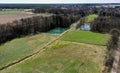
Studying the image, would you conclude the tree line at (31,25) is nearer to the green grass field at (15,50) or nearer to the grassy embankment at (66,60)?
the green grass field at (15,50)

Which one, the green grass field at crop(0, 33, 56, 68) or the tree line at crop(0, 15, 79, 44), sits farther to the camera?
the tree line at crop(0, 15, 79, 44)

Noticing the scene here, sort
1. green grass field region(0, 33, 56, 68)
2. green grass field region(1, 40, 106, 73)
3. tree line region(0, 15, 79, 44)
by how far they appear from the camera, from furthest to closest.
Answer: tree line region(0, 15, 79, 44), green grass field region(0, 33, 56, 68), green grass field region(1, 40, 106, 73)

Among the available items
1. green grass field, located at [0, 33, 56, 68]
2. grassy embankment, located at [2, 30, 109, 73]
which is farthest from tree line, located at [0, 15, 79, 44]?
grassy embankment, located at [2, 30, 109, 73]

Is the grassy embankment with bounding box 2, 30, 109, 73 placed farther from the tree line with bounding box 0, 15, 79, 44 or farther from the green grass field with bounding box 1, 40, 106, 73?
the tree line with bounding box 0, 15, 79, 44

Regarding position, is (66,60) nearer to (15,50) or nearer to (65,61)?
(65,61)

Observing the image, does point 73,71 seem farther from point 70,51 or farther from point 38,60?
point 70,51

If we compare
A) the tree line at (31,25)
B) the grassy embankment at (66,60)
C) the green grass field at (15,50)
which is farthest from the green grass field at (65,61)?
the tree line at (31,25)

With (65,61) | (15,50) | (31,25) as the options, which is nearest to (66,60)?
(65,61)
